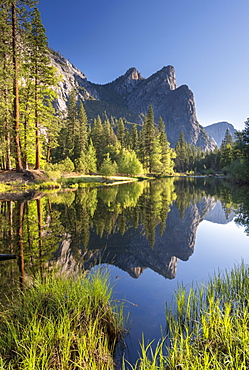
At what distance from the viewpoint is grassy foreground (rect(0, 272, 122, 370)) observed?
2080mm

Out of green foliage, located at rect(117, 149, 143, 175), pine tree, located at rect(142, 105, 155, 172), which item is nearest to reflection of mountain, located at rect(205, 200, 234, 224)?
green foliage, located at rect(117, 149, 143, 175)

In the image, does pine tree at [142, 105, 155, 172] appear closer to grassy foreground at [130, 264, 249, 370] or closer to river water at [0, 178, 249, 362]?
river water at [0, 178, 249, 362]

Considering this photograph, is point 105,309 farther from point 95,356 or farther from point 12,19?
point 12,19

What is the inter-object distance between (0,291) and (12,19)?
25.1 meters

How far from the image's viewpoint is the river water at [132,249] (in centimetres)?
420

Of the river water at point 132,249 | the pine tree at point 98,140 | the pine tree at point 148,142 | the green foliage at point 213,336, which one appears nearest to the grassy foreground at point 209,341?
the green foliage at point 213,336

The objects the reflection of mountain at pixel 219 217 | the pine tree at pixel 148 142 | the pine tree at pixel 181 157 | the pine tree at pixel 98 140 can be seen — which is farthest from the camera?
the pine tree at pixel 181 157

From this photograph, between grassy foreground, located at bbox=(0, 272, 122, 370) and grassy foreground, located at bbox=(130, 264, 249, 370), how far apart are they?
1.87 feet

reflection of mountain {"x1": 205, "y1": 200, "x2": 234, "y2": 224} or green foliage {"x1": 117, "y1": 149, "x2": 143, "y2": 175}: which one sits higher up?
green foliage {"x1": 117, "y1": 149, "x2": 143, "y2": 175}

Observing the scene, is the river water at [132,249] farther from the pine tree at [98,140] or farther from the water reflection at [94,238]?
the pine tree at [98,140]

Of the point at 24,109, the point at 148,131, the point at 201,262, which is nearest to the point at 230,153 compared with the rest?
the point at 148,131

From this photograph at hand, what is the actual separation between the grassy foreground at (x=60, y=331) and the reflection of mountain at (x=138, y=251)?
2.32 metres

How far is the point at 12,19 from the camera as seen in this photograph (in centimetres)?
1888

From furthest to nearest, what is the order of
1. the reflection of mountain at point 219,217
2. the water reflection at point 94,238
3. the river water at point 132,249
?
the reflection of mountain at point 219,217, the water reflection at point 94,238, the river water at point 132,249
